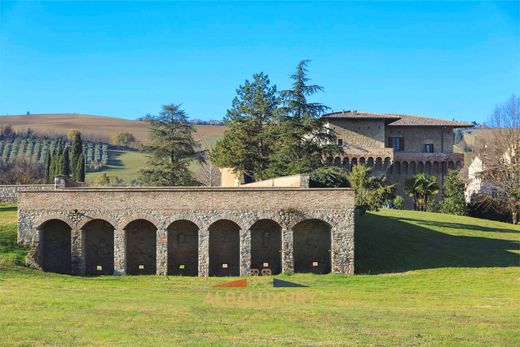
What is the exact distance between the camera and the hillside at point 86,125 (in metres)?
124

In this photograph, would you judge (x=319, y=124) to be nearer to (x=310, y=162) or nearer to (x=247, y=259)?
(x=310, y=162)

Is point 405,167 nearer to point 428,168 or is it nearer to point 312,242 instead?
point 428,168

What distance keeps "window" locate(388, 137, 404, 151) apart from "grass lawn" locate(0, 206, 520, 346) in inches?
1094

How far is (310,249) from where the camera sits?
3091 centimetres

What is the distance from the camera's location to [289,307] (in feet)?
63.5

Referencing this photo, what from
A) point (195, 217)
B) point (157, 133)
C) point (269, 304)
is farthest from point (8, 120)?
point (269, 304)

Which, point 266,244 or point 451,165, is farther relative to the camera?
point 451,165

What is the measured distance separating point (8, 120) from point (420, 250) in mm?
112533


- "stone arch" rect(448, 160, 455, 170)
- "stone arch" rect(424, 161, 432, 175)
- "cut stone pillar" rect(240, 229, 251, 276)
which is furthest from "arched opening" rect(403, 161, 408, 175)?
"cut stone pillar" rect(240, 229, 251, 276)

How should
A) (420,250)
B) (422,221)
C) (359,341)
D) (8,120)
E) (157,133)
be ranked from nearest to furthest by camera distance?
(359,341) < (420,250) < (422,221) < (157,133) < (8,120)

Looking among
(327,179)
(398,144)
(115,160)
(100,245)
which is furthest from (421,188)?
(115,160)

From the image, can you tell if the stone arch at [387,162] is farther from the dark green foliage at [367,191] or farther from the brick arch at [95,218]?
the brick arch at [95,218]

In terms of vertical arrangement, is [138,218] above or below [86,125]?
below

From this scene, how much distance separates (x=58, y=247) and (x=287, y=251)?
438 inches
